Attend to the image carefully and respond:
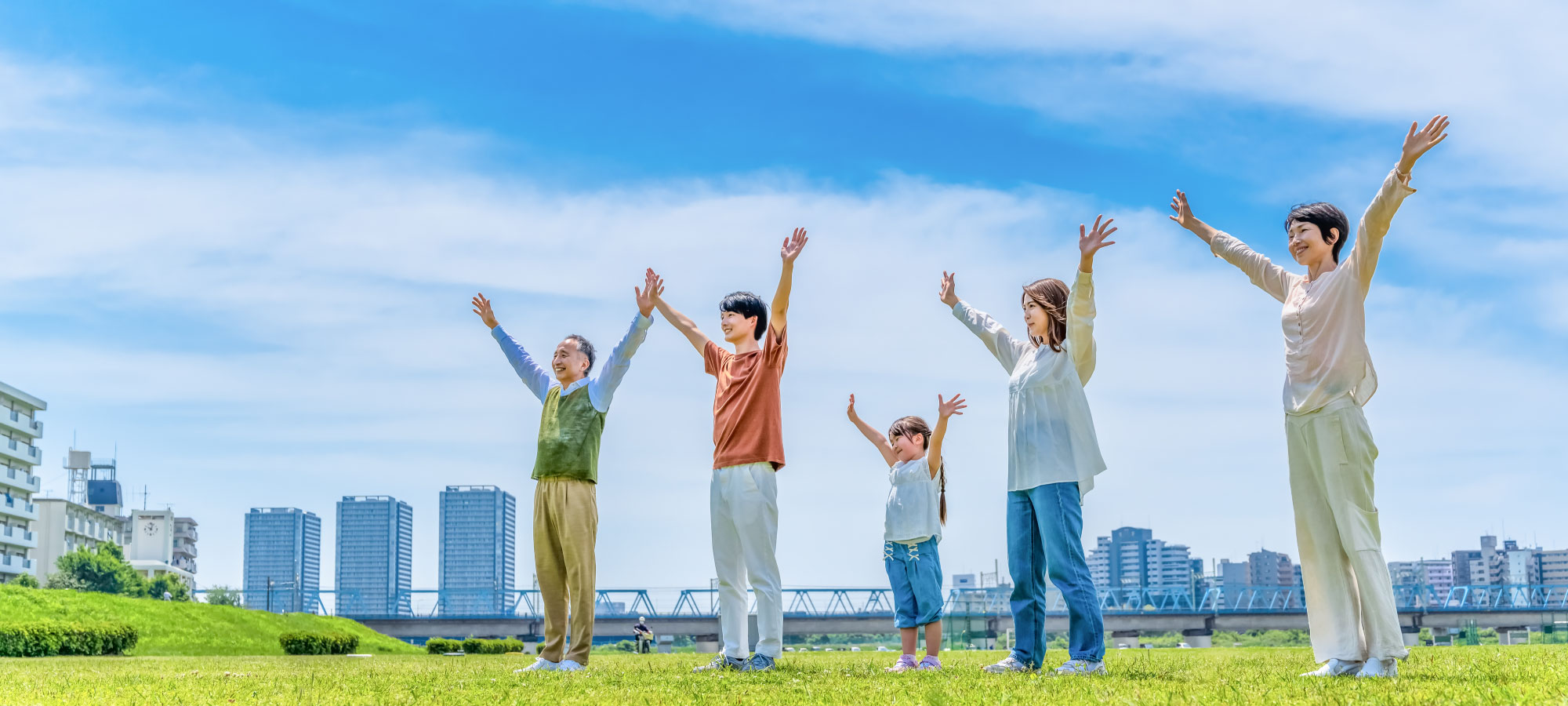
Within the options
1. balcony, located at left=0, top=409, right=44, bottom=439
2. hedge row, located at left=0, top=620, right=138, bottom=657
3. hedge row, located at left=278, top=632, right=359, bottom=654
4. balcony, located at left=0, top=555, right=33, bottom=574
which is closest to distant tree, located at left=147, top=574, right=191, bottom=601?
balcony, located at left=0, top=555, right=33, bottom=574

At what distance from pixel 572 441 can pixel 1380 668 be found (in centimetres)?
543

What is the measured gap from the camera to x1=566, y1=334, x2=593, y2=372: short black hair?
9352mm

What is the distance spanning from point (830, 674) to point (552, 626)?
2461mm

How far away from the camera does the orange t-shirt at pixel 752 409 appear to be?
8.20 meters

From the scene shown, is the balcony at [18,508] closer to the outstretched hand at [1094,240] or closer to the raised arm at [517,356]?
the raised arm at [517,356]

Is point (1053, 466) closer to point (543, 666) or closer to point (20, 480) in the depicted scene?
point (543, 666)

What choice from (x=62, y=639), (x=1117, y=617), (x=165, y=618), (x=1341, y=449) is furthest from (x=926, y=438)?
(x=1117, y=617)

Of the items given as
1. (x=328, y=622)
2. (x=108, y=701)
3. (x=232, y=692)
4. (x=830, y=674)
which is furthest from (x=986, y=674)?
(x=328, y=622)

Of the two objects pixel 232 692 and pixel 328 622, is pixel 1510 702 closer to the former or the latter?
pixel 232 692

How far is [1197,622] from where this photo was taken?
86375 millimetres

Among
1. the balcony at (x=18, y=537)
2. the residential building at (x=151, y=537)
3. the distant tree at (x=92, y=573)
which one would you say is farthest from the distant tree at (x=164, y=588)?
the residential building at (x=151, y=537)

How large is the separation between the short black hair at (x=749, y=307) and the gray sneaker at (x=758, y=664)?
2.33 m

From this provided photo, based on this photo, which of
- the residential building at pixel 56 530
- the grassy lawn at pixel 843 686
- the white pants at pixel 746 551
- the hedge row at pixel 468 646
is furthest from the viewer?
the residential building at pixel 56 530

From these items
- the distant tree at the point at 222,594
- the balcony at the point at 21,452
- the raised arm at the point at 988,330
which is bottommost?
the distant tree at the point at 222,594
